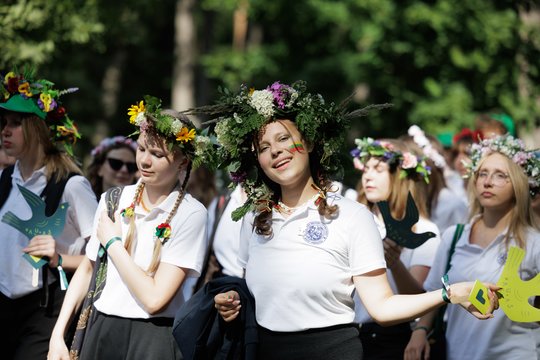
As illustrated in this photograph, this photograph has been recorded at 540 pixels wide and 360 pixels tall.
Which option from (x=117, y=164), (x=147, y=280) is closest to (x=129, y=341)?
(x=147, y=280)

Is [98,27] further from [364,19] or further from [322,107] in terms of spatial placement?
[364,19]

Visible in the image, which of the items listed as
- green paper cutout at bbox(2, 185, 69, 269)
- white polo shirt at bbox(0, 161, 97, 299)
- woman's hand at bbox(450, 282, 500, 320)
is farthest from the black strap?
woman's hand at bbox(450, 282, 500, 320)

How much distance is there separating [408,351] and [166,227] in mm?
2141

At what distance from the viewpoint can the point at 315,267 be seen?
4.50 metres

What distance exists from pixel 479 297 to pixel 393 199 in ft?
9.23

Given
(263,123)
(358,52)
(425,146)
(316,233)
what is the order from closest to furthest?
(316,233) → (263,123) → (425,146) → (358,52)

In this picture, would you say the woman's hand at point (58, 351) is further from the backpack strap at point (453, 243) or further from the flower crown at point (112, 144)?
the flower crown at point (112, 144)

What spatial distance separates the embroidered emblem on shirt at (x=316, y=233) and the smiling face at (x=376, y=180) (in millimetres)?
2324

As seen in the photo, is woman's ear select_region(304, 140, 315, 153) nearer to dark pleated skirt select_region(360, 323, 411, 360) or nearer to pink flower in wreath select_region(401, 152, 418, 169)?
dark pleated skirt select_region(360, 323, 411, 360)

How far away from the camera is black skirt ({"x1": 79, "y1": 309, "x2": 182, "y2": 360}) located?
4.99 metres

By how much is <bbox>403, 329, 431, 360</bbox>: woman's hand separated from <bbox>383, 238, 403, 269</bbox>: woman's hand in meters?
0.61

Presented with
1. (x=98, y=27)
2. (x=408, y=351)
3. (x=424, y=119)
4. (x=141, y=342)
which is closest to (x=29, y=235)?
(x=141, y=342)

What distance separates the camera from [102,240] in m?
5.11

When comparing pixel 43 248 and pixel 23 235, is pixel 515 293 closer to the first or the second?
pixel 43 248
